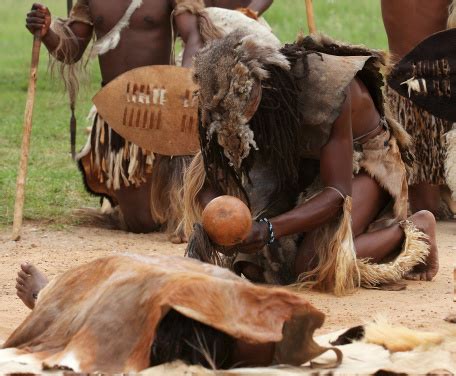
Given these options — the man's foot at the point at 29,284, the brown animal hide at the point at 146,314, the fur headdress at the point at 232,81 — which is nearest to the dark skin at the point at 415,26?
the fur headdress at the point at 232,81

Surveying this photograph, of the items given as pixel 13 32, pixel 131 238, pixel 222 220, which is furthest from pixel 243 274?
pixel 13 32

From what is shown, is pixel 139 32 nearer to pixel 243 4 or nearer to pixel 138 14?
pixel 138 14

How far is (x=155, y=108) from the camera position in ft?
21.5

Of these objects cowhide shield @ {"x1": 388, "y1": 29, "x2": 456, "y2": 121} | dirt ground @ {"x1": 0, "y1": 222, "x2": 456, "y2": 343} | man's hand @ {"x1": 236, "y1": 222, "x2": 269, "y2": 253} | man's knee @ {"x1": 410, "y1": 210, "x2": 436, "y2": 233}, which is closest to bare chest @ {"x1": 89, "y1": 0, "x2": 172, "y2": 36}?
dirt ground @ {"x1": 0, "y1": 222, "x2": 456, "y2": 343}

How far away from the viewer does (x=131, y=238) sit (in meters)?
6.73

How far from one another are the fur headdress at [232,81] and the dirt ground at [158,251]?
2.58ft

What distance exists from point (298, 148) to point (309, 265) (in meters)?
0.54

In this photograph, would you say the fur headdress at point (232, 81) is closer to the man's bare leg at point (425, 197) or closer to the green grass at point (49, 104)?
the green grass at point (49, 104)

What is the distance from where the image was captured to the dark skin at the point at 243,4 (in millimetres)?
8594

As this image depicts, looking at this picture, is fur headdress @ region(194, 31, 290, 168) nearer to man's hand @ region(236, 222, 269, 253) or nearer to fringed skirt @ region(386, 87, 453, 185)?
man's hand @ region(236, 222, 269, 253)

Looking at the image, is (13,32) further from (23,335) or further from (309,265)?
(23,335)

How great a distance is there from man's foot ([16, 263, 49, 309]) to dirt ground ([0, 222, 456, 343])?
0.48ft

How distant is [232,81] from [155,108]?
2.12m

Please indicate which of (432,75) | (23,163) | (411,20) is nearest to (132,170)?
(23,163)
